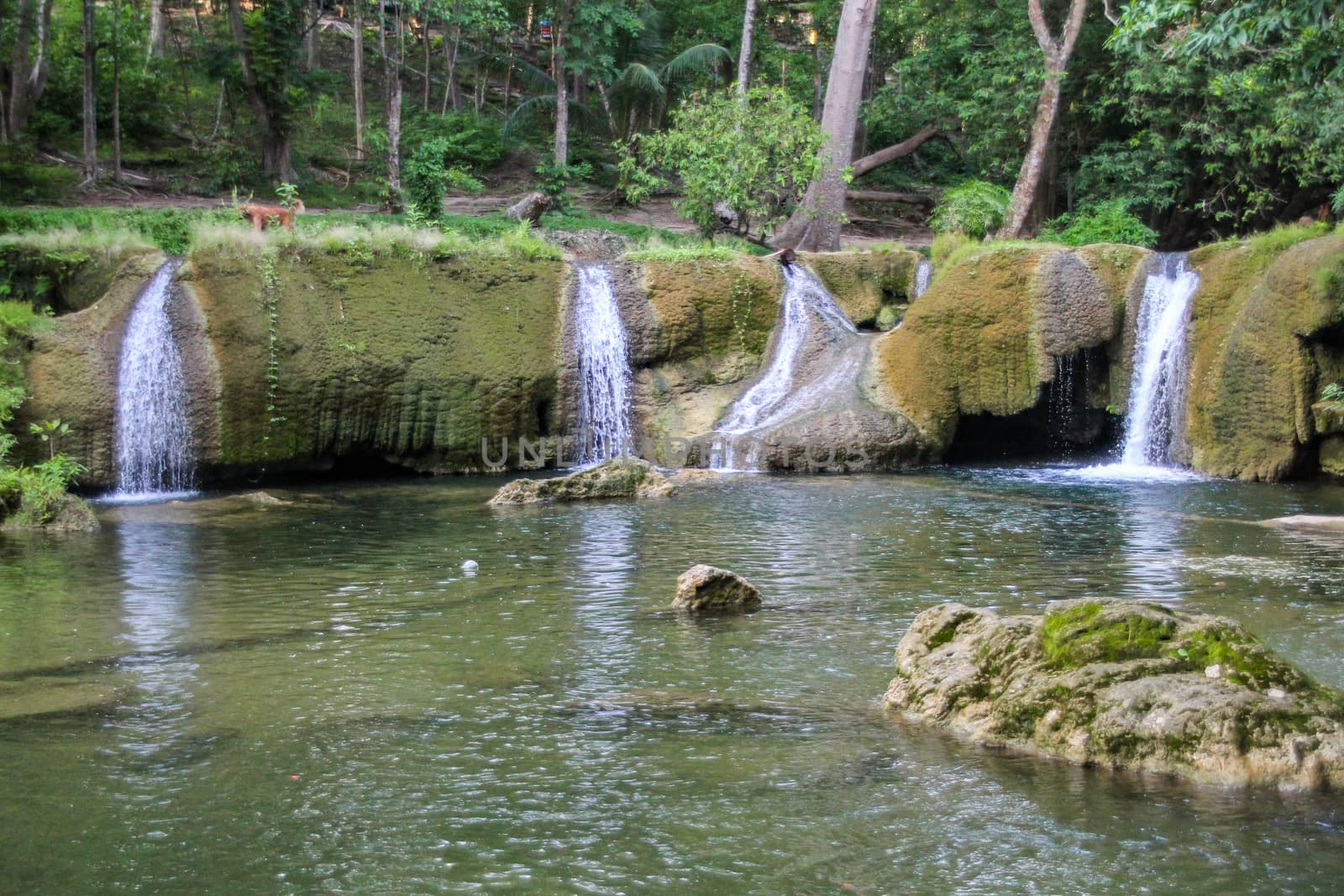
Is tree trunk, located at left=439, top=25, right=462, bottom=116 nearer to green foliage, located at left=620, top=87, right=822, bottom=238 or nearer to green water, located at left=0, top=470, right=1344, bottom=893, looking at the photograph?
green foliage, located at left=620, top=87, right=822, bottom=238

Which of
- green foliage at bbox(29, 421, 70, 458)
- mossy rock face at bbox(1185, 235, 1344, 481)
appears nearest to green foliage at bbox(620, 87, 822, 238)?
mossy rock face at bbox(1185, 235, 1344, 481)

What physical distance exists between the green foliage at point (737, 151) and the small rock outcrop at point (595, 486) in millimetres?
11067

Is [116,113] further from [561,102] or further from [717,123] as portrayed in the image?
[717,123]

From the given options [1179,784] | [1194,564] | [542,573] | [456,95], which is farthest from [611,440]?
[456,95]

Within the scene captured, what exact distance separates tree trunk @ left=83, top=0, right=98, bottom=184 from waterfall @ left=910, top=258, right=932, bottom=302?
1744 cm

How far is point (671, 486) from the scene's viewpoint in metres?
16.3

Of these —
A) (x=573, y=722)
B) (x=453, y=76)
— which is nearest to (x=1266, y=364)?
(x=573, y=722)

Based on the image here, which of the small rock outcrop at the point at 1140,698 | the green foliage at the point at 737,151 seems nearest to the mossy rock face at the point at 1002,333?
the green foliage at the point at 737,151

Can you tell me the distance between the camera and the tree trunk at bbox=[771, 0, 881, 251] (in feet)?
92.5

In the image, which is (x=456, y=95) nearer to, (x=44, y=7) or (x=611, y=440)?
(x=44, y=7)

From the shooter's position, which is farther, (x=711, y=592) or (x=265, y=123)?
(x=265, y=123)

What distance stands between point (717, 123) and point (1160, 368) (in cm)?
1048

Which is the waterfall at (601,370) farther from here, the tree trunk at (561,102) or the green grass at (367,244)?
the tree trunk at (561,102)

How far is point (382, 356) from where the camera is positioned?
18.3 meters
